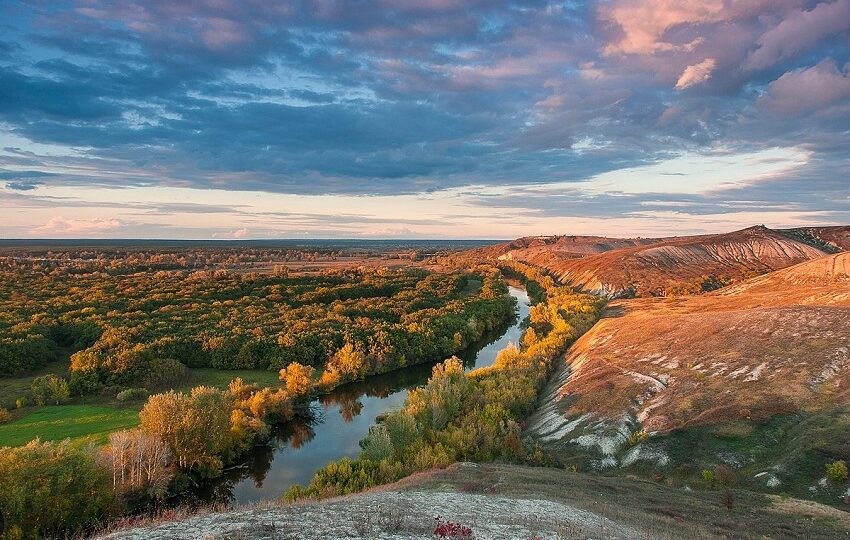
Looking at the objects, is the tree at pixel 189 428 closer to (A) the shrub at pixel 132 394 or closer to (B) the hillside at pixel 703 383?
(A) the shrub at pixel 132 394

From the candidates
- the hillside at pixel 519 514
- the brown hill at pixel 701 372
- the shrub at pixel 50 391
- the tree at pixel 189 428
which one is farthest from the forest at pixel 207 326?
the hillside at pixel 519 514

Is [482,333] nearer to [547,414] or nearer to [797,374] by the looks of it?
[547,414]

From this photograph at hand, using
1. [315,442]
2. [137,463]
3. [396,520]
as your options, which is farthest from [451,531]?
[315,442]

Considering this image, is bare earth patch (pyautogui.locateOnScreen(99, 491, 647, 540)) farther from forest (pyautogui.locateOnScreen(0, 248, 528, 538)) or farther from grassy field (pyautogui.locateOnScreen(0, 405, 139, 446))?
grassy field (pyautogui.locateOnScreen(0, 405, 139, 446))

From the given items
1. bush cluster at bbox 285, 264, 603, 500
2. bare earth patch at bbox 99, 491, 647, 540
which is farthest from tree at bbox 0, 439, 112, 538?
bare earth patch at bbox 99, 491, 647, 540

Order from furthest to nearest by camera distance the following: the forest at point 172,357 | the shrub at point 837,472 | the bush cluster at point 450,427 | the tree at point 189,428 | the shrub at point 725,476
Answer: the tree at point 189,428 < the bush cluster at point 450,427 < the shrub at point 725,476 < the shrub at point 837,472 < the forest at point 172,357

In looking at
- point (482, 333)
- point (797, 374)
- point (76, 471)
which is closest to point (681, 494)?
point (797, 374)
